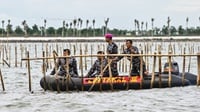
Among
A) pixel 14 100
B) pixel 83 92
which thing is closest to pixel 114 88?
pixel 83 92

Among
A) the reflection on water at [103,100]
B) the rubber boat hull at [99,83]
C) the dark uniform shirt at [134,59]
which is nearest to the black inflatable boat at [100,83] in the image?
the rubber boat hull at [99,83]

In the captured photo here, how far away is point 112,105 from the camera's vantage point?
21859 mm

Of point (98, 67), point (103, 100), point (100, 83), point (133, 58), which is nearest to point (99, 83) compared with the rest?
point (100, 83)

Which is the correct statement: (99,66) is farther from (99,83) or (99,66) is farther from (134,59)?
(134,59)

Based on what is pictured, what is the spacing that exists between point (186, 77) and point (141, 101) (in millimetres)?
4869

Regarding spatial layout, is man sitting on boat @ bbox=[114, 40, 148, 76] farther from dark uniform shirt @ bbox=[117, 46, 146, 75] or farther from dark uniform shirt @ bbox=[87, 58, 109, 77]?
dark uniform shirt @ bbox=[87, 58, 109, 77]

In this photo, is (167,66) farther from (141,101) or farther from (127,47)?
(141,101)

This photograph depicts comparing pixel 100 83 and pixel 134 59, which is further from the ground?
pixel 134 59

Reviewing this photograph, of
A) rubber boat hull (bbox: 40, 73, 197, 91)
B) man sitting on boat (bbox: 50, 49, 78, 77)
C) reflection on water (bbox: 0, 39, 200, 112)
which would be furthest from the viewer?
man sitting on boat (bbox: 50, 49, 78, 77)

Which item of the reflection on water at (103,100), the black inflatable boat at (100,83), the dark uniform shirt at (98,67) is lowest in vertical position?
the reflection on water at (103,100)

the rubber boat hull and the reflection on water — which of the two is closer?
the reflection on water

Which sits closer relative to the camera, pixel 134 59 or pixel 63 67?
pixel 63 67

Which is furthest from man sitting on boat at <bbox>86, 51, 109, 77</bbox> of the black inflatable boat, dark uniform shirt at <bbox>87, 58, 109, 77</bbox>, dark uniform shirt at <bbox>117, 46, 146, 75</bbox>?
dark uniform shirt at <bbox>117, 46, 146, 75</bbox>

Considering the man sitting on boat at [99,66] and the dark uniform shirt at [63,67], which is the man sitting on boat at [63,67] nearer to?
the dark uniform shirt at [63,67]
